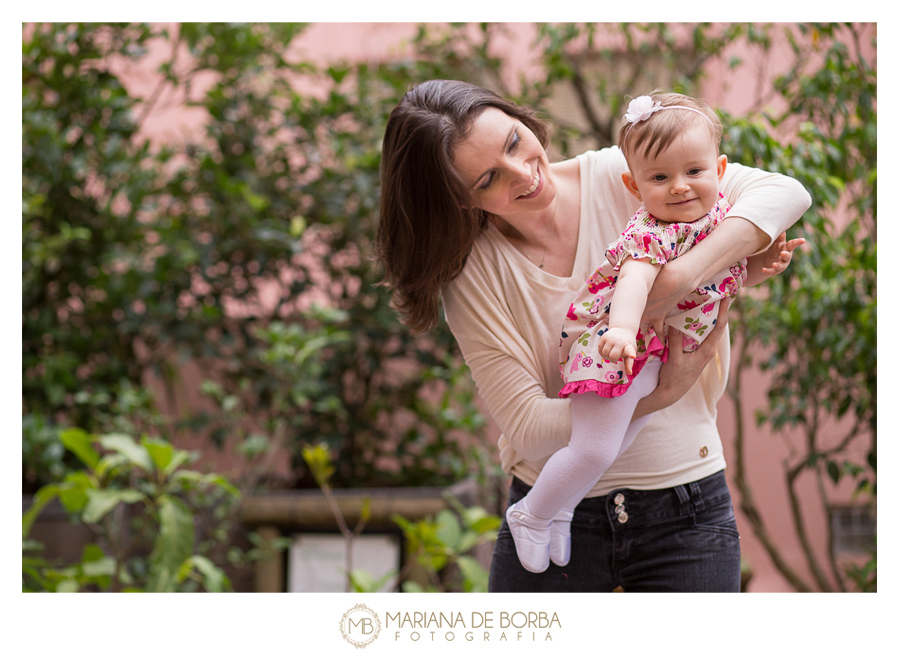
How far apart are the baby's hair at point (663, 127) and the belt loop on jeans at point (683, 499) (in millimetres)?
553

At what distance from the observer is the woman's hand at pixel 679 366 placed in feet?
3.58

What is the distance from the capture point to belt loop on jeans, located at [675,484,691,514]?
1193 mm

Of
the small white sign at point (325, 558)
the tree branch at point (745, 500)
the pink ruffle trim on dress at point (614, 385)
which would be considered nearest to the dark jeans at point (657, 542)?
the pink ruffle trim on dress at point (614, 385)

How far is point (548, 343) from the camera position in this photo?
1.20m

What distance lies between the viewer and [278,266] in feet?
10.8

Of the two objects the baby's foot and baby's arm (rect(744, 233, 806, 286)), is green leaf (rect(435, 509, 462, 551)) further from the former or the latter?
baby's arm (rect(744, 233, 806, 286))

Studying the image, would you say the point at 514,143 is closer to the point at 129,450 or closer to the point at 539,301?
the point at 539,301

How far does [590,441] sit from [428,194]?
457mm

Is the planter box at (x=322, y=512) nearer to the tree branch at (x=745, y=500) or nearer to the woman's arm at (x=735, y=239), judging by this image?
the tree branch at (x=745, y=500)

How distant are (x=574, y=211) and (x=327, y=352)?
2.37 m

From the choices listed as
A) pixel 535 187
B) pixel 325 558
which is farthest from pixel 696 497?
pixel 325 558

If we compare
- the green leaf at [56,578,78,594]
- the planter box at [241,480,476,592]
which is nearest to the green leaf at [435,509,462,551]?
the planter box at [241,480,476,592]
